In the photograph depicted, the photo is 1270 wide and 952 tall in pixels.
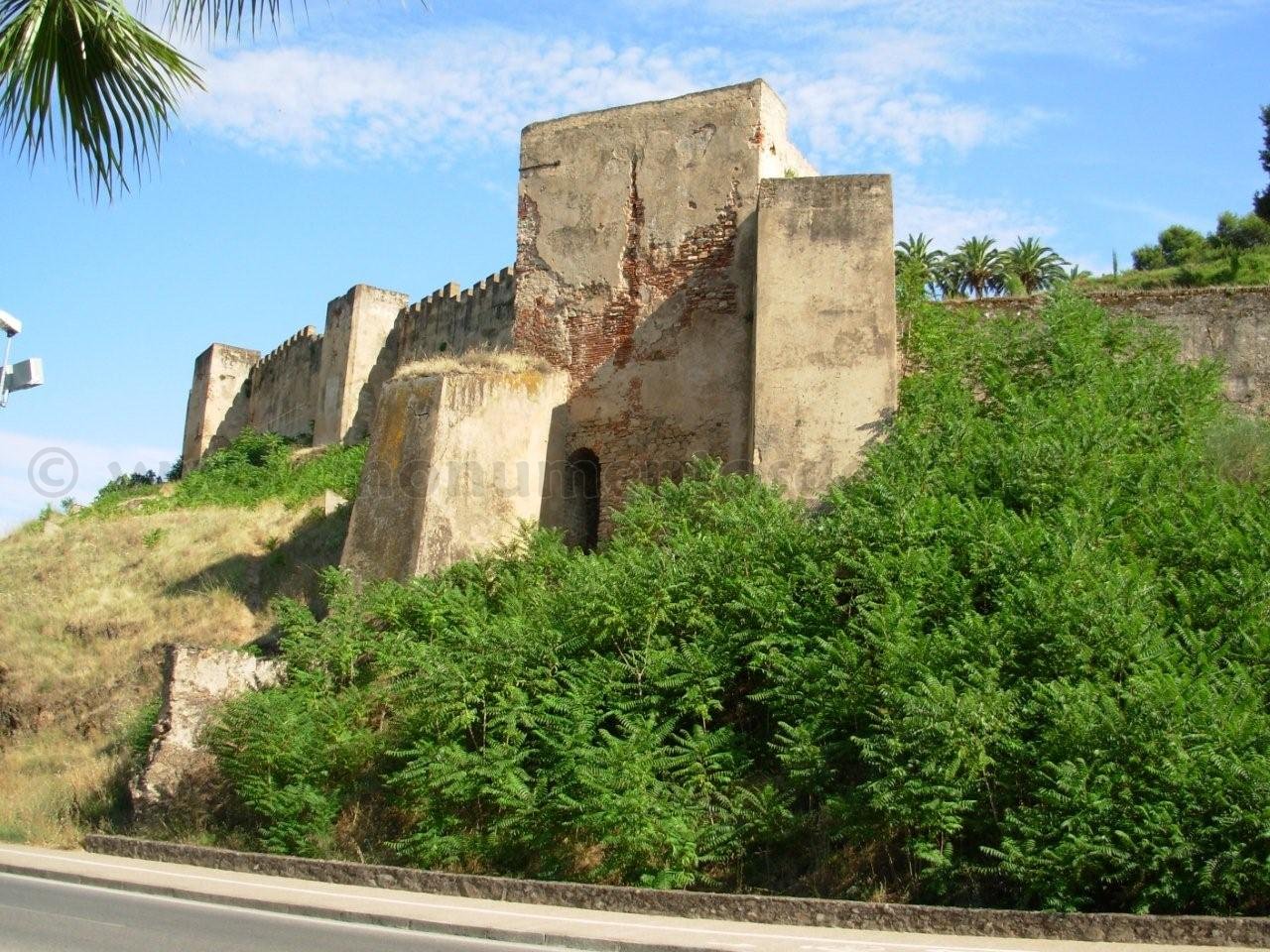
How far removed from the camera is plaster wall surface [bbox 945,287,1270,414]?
1580 centimetres

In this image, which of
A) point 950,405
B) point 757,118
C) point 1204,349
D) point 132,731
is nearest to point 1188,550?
point 950,405

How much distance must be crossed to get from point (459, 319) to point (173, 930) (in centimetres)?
2051

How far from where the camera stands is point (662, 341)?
16906mm

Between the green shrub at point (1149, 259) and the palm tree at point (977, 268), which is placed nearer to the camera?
the palm tree at point (977, 268)

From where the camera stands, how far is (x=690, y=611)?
11797 mm

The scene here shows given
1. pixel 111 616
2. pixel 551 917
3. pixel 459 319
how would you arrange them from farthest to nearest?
pixel 459 319
pixel 111 616
pixel 551 917

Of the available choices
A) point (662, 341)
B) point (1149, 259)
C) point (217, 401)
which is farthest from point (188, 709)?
point (1149, 259)

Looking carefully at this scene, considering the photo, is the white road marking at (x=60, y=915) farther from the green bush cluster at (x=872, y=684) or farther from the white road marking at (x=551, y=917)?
the green bush cluster at (x=872, y=684)

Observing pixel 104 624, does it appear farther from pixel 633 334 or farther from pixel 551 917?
pixel 551 917

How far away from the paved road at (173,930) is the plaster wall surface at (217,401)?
103 ft

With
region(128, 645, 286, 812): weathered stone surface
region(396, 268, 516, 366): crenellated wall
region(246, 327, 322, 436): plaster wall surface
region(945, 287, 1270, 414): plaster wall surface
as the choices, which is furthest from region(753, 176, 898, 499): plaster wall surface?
region(246, 327, 322, 436): plaster wall surface

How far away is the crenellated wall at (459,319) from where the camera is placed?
26.1 metres

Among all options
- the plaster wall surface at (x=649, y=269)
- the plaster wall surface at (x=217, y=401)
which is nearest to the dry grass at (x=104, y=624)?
the plaster wall surface at (x=649, y=269)

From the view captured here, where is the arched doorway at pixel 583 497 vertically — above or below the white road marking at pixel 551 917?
above
